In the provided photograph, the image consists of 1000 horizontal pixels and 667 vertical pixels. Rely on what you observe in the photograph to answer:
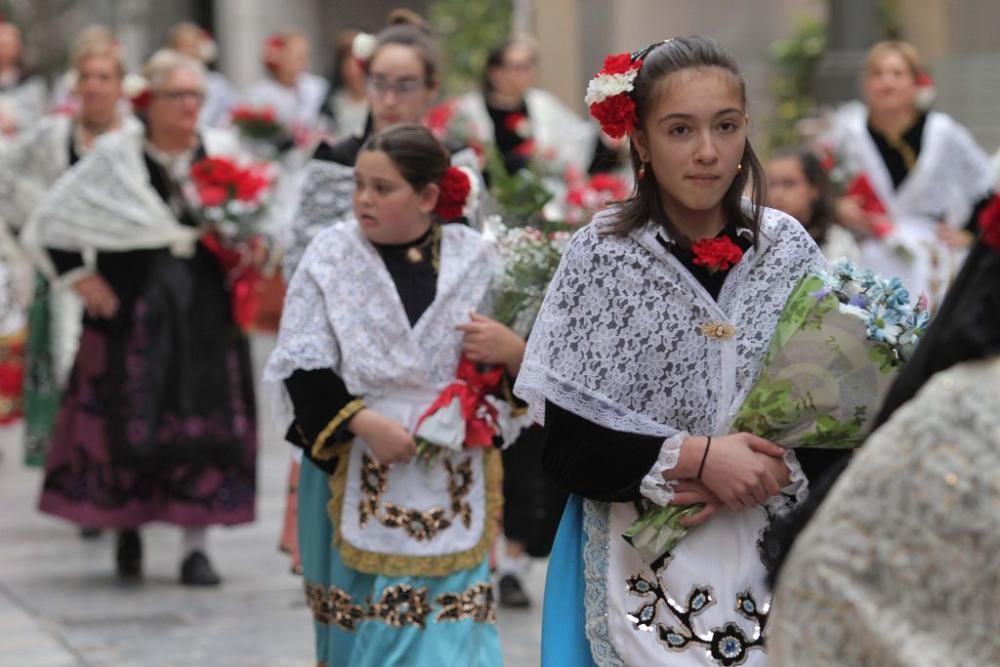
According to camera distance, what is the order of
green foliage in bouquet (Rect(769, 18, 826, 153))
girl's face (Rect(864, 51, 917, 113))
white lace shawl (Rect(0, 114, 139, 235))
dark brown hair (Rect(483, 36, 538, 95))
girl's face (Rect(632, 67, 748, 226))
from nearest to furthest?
girl's face (Rect(632, 67, 748, 226)), girl's face (Rect(864, 51, 917, 113)), white lace shawl (Rect(0, 114, 139, 235)), dark brown hair (Rect(483, 36, 538, 95)), green foliage in bouquet (Rect(769, 18, 826, 153))

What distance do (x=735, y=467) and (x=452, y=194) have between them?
6.05ft

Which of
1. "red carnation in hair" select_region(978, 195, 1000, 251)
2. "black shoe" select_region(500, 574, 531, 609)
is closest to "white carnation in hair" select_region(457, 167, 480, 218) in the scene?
"black shoe" select_region(500, 574, 531, 609)

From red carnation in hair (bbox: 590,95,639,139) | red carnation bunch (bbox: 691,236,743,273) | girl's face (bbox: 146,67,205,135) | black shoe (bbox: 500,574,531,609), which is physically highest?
red carnation in hair (bbox: 590,95,639,139)

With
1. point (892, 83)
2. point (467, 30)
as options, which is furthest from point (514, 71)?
point (467, 30)

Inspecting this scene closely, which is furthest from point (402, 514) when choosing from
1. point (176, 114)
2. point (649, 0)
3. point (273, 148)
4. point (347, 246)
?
point (649, 0)

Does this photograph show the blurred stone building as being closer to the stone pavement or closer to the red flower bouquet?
the red flower bouquet

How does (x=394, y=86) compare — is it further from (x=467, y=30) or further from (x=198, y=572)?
(x=467, y=30)

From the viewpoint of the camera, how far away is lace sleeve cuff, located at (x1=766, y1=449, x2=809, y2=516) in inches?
150

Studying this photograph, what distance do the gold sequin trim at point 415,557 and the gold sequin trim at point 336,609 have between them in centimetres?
10

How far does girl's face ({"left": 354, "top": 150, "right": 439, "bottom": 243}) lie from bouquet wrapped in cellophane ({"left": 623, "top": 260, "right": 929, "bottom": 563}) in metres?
1.70

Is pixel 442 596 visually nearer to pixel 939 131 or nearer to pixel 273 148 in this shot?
pixel 939 131

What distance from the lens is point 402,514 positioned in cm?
527

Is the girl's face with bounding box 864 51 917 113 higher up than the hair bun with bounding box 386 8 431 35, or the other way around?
the hair bun with bounding box 386 8 431 35

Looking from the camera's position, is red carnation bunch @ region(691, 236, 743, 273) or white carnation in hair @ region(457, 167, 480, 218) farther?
white carnation in hair @ region(457, 167, 480, 218)
